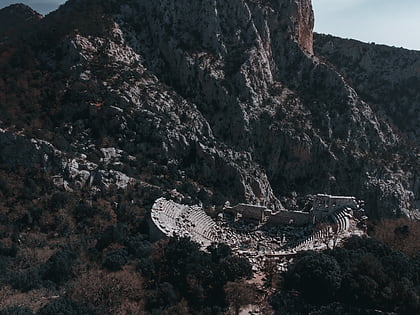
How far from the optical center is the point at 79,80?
6119cm

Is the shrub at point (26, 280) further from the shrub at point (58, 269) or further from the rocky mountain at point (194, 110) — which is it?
the rocky mountain at point (194, 110)

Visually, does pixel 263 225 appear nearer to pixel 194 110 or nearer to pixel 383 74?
pixel 194 110

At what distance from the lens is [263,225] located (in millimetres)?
47219

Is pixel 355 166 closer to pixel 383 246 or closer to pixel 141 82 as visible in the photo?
pixel 141 82

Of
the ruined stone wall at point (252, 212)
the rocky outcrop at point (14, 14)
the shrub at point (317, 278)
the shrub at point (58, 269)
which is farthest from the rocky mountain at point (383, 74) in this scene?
the shrub at point (58, 269)

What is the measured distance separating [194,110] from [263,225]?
27715 mm

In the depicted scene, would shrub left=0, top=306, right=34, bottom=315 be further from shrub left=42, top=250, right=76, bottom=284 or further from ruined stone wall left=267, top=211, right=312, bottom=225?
ruined stone wall left=267, top=211, right=312, bottom=225

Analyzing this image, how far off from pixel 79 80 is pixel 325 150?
127 ft

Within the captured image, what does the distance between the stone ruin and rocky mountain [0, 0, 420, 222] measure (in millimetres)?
5657

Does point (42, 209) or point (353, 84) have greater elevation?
point (353, 84)

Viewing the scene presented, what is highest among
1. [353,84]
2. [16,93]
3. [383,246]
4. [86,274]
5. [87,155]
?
[353,84]

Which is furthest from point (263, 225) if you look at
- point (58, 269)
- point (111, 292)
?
point (111, 292)

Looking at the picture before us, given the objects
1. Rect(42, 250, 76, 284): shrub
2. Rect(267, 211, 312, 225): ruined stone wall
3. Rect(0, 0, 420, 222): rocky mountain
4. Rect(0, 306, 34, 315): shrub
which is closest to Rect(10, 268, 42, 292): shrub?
Rect(42, 250, 76, 284): shrub

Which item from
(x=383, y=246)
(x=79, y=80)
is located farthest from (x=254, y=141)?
(x=383, y=246)
